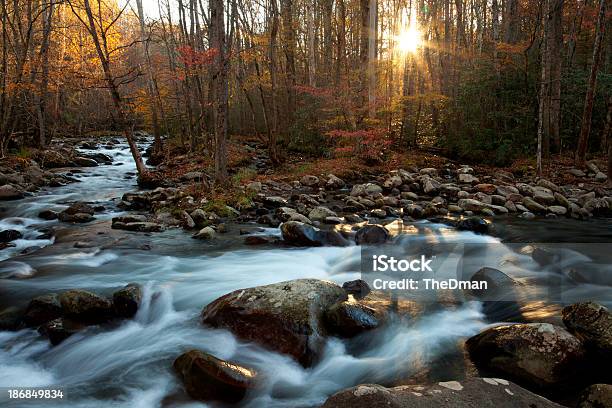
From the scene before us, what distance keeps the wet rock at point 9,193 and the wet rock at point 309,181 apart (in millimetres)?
8038

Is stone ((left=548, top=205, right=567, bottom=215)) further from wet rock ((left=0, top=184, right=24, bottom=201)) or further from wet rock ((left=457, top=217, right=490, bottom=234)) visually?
wet rock ((left=0, top=184, right=24, bottom=201))

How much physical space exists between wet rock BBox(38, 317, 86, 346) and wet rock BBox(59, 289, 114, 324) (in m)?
0.09

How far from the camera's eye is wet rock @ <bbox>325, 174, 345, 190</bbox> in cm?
1295

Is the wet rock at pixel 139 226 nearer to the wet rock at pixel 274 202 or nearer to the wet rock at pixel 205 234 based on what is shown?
the wet rock at pixel 205 234

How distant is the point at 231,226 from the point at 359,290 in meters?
4.14

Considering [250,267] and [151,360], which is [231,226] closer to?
[250,267]

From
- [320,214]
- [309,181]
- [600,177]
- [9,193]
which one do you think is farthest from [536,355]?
[9,193]

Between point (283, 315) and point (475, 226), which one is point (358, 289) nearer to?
point (283, 315)

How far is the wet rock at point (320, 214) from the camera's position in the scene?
9.05 meters

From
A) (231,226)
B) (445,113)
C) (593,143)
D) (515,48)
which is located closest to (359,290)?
(231,226)

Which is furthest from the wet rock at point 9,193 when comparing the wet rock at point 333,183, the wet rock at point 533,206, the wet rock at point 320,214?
the wet rock at point 533,206

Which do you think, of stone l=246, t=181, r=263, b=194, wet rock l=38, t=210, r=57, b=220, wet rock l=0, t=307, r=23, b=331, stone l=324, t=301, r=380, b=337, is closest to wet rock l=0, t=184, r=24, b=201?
wet rock l=38, t=210, r=57, b=220

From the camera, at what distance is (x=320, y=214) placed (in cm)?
916

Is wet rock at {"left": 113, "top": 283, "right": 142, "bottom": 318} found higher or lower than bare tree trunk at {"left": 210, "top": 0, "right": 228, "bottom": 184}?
lower
